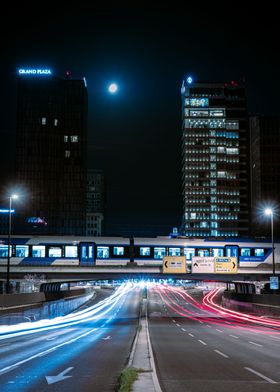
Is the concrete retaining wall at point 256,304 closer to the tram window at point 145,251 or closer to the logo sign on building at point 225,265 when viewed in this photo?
the logo sign on building at point 225,265

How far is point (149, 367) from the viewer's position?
49.6 feet

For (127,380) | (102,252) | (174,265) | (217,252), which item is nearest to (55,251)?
(102,252)

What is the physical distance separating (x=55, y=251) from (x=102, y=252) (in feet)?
18.0

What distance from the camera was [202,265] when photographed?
204ft

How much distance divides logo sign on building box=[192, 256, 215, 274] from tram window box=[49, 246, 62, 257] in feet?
51.3

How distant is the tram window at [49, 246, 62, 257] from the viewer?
61281 millimetres

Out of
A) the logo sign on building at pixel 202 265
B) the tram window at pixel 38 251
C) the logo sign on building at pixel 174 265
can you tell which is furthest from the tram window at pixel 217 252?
the tram window at pixel 38 251

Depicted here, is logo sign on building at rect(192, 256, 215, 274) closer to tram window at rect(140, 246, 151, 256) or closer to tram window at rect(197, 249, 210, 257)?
tram window at rect(197, 249, 210, 257)

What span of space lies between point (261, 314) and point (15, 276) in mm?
30499

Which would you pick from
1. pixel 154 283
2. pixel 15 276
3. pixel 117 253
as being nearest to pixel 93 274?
pixel 117 253

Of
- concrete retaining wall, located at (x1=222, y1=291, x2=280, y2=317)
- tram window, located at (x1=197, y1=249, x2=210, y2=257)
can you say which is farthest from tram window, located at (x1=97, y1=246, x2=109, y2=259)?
concrete retaining wall, located at (x1=222, y1=291, x2=280, y2=317)

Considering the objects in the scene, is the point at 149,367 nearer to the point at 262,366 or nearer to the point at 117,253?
the point at 262,366

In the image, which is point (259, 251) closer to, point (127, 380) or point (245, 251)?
point (245, 251)

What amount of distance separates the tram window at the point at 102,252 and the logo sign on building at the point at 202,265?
1016 cm
